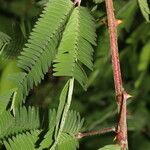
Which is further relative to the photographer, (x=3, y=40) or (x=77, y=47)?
(x=3, y=40)

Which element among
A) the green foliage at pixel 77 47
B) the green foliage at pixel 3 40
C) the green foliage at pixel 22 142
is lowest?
the green foliage at pixel 22 142

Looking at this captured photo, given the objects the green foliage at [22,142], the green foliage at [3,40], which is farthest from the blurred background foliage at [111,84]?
the green foliage at [22,142]

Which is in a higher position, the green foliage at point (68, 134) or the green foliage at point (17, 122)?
the green foliage at point (17, 122)

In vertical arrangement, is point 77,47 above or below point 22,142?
above

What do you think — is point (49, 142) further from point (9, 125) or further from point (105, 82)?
point (105, 82)

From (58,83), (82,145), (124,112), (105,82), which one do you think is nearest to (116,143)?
(124,112)

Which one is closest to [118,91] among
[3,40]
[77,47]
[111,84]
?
[77,47]

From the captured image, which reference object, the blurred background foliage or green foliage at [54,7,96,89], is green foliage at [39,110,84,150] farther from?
the blurred background foliage

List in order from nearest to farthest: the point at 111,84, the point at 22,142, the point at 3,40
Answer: the point at 22,142
the point at 3,40
the point at 111,84

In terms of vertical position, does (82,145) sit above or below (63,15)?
below

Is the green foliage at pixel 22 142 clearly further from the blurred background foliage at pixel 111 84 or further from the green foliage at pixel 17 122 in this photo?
the blurred background foliage at pixel 111 84

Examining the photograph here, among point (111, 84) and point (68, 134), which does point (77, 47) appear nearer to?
point (68, 134)
